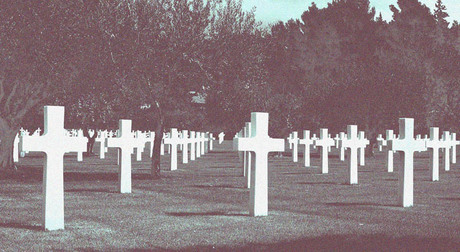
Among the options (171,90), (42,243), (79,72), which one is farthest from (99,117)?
(42,243)

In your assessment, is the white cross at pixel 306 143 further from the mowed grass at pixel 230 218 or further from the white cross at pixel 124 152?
the white cross at pixel 124 152

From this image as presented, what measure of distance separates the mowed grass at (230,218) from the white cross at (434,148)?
4.34ft

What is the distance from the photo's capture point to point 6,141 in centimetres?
2469

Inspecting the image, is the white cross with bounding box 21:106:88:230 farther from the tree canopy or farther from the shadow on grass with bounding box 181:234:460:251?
the tree canopy

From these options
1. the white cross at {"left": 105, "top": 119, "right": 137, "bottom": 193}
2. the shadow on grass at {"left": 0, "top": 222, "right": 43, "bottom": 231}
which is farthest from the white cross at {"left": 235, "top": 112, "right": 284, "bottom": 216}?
the white cross at {"left": 105, "top": 119, "right": 137, "bottom": 193}

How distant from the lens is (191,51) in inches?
810

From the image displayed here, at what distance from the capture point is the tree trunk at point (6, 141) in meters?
24.5

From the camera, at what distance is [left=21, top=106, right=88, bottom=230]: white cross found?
9.84 metres

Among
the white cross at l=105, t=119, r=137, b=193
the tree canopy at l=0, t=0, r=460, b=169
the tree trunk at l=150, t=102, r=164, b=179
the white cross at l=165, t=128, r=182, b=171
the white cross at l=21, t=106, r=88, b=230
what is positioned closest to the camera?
the white cross at l=21, t=106, r=88, b=230

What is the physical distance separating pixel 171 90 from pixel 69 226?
37.6 ft

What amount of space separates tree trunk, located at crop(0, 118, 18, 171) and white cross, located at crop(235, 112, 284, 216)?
1510cm

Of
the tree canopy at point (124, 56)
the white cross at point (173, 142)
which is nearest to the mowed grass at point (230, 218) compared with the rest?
the tree canopy at point (124, 56)

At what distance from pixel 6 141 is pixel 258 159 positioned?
1554 centimetres

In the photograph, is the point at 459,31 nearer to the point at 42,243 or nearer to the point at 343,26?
the point at 343,26
